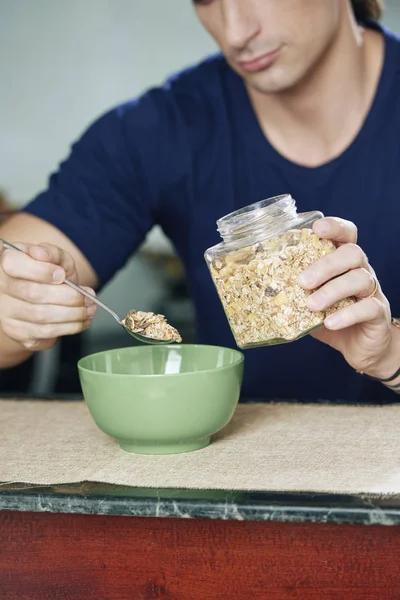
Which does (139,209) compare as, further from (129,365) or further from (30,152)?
(30,152)

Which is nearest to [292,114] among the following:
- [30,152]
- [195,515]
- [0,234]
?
[0,234]

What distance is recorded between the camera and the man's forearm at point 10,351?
1.27 m

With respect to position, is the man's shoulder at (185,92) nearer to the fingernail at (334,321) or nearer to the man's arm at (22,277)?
the man's arm at (22,277)

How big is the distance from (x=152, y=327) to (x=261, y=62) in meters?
0.51

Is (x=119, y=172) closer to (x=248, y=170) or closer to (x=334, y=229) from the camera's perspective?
(x=248, y=170)

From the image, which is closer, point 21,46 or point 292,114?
point 292,114

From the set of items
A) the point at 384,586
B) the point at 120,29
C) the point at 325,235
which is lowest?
the point at 384,586

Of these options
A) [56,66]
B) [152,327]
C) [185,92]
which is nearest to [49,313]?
[152,327]

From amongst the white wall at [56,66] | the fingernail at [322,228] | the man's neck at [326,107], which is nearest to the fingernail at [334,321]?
the fingernail at [322,228]

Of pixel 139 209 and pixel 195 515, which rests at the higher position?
pixel 139 209

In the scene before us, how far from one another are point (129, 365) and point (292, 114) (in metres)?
0.65

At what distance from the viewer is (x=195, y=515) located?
0.77 meters

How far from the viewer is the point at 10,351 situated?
129 cm

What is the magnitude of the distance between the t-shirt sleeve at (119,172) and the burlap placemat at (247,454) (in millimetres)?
422
